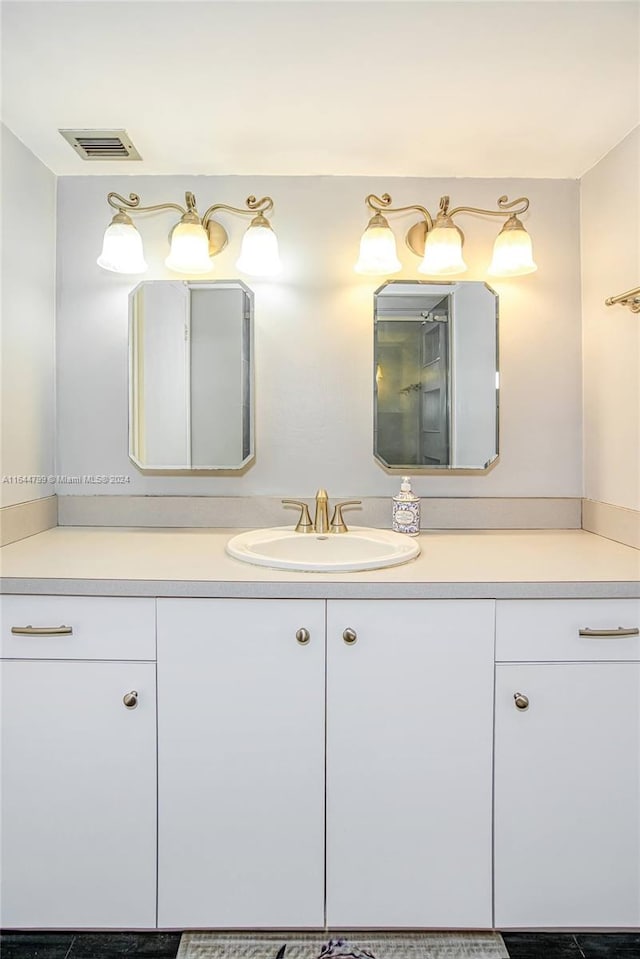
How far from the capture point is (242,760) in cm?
133

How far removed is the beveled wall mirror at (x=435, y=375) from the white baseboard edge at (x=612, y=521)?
36cm

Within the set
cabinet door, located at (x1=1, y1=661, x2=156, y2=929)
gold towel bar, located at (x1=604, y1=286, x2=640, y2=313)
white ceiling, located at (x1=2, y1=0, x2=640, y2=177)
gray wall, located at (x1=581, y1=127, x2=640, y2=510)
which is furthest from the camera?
gray wall, located at (x1=581, y1=127, x2=640, y2=510)

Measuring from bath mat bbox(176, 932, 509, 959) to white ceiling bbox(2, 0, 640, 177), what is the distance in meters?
2.09

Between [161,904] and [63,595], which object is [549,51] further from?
[161,904]

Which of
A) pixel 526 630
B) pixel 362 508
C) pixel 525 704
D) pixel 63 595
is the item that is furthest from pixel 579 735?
pixel 63 595

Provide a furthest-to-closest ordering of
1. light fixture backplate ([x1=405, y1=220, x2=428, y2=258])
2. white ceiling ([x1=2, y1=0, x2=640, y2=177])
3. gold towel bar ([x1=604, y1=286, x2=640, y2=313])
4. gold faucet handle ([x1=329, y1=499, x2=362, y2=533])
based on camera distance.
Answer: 1. light fixture backplate ([x1=405, y1=220, x2=428, y2=258])
2. gold faucet handle ([x1=329, y1=499, x2=362, y2=533])
3. gold towel bar ([x1=604, y1=286, x2=640, y2=313])
4. white ceiling ([x1=2, y1=0, x2=640, y2=177])

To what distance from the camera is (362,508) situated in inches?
75.8

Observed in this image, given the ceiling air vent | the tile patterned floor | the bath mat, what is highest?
the ceiling air vent

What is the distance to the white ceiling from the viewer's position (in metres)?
1.24

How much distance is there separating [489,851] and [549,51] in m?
1.86

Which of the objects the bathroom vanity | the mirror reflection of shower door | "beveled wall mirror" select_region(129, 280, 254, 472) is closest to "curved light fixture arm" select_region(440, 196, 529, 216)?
the mirror reflection of shower door

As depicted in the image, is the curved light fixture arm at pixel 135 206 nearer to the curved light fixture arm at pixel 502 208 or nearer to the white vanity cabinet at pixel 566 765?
the curved light fixture arm at pixel 502 208

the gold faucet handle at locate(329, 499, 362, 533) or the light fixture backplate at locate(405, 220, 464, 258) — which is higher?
the light fixture backplate at locate(405, 220, 464, 258)

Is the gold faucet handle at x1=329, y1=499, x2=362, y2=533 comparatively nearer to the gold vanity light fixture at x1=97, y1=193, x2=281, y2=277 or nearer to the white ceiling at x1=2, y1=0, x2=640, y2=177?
the gold vanity light fixture at x1=97, y1=193, x2=281, y2=277
